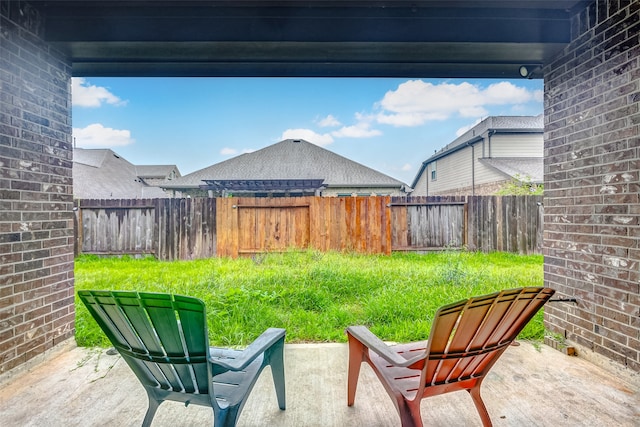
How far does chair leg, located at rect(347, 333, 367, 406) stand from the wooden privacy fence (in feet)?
16.2

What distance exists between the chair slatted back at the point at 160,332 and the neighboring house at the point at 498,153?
11490 millimetres

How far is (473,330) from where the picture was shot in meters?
1.39

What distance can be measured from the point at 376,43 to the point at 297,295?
9.32ft

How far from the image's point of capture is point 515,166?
11.6 m

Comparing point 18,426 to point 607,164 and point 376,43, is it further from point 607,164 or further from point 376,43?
point 607,164

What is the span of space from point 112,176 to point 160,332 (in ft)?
62.3

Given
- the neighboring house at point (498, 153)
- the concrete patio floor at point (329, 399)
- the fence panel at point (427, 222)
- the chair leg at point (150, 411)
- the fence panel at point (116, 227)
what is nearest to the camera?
the chair leg at point (150, 411)

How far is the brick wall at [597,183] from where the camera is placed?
7.03 ft

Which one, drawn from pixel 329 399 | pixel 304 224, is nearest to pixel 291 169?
pixel 304 224

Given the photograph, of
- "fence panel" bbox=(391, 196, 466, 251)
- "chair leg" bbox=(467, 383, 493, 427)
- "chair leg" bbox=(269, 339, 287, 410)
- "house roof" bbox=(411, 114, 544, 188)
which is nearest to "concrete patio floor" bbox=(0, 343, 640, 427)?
"chair leg" bbox=(269, 339, 287, 410)

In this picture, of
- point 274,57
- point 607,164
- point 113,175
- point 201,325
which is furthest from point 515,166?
point 113,175

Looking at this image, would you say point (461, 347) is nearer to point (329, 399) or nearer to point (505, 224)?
point (329, 399)

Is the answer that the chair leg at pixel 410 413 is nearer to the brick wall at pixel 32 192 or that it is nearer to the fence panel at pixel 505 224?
the brick wall at pixel 32 192

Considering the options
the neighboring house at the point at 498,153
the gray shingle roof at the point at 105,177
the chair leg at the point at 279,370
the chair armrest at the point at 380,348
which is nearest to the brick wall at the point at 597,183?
the chair armrest at the point at 380,348
